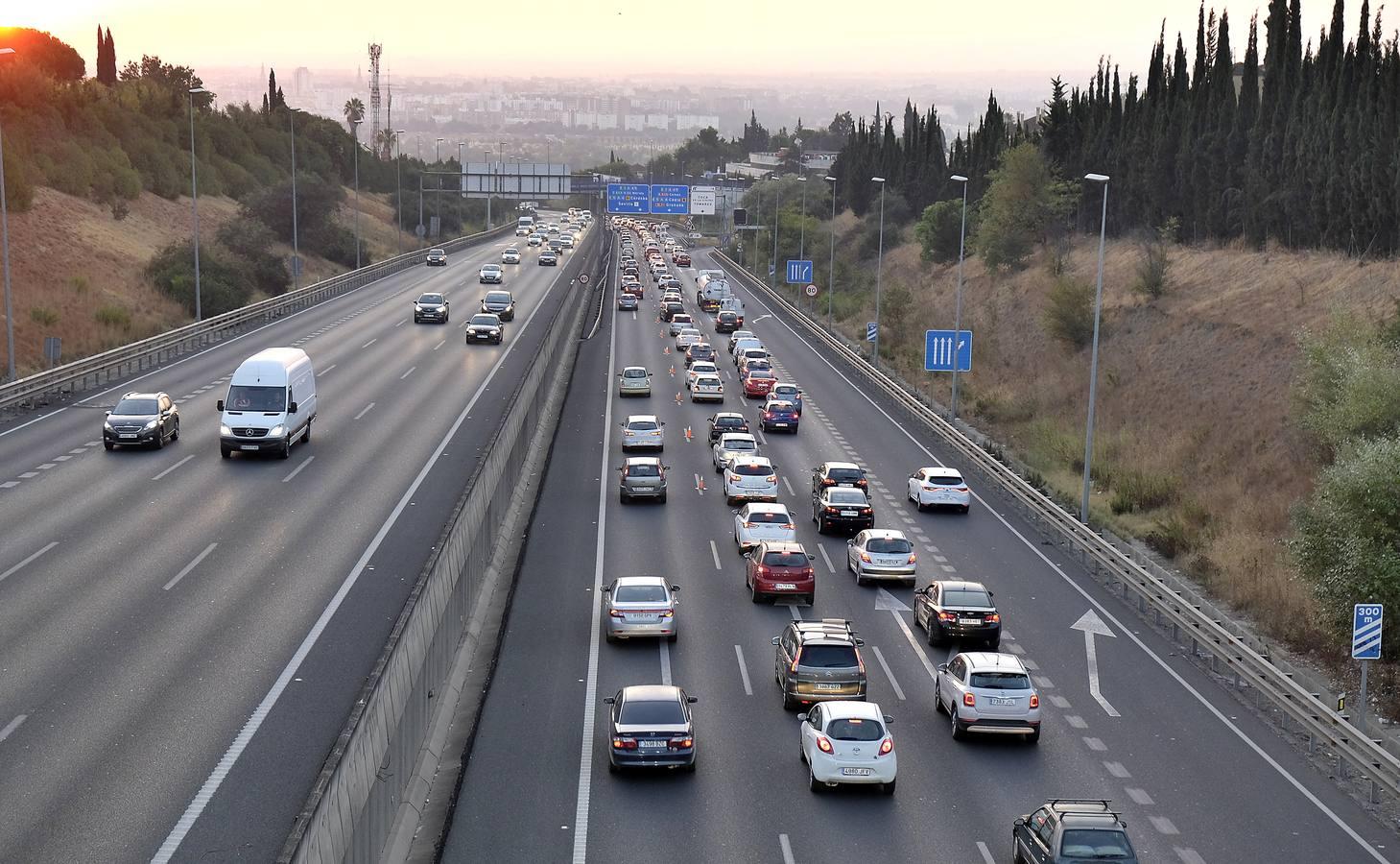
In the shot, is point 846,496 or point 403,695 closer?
point 403,695

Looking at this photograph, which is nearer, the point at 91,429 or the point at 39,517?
the point at 39,517

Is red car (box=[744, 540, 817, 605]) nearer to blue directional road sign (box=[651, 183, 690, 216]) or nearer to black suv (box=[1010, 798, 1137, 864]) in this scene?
black suv (box=[1010, 798, 1137, 864])

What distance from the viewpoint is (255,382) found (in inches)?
1645

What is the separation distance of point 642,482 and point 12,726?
20.6 m

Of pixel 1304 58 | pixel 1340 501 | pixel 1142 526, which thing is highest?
pixel 1304 58

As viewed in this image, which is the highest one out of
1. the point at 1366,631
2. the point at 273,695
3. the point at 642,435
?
the point at 1366,631

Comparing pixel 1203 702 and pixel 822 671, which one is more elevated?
pixel 822 671

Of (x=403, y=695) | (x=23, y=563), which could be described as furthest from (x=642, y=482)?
(x=403, y=695)

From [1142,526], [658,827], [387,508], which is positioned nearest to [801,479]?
[1142,526]

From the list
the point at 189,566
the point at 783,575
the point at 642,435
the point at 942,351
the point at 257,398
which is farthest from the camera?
the point at 942,351

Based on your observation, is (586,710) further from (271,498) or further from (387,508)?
(271,498)

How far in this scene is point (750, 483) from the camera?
40531 mm

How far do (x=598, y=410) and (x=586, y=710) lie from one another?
31894mm

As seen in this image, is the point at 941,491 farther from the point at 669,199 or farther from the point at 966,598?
the point at 669,199
